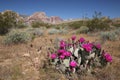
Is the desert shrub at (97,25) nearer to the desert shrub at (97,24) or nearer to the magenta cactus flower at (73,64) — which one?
the desert shrub at (97,24)

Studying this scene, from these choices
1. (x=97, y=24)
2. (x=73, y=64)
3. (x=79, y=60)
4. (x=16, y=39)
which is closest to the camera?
(x=73, y=64)

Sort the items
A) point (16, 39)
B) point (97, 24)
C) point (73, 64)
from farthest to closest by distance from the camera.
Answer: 1. point (97, 24)
2. point (16, 39)
3. point (73, 64)

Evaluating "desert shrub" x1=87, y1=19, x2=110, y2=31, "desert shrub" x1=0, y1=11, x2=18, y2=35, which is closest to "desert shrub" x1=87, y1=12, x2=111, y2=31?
Result: "desert shrub" x1=87, y1=19, x2=110, y2=31

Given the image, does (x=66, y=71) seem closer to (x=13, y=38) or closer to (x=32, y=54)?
(x=32, y=54)

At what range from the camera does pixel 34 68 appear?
196 inches

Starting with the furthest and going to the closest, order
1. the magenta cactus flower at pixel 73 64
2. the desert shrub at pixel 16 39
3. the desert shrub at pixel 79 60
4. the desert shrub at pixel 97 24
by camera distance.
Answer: the desert shrub at pixel 97 24 < the desert shrub at pixel 16 39 < the desert shrub at pixel 79 60 < the magenta cactus flower at pixel 73 64

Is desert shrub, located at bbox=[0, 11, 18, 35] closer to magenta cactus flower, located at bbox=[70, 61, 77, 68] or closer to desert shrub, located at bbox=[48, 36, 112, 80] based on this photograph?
desert shrub, located at bbox=[48, 36, 112, 80]

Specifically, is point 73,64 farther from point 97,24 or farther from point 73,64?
point 97,24

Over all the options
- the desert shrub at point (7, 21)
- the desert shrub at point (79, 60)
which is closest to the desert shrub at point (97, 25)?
the desert shrub at point (7, 21)

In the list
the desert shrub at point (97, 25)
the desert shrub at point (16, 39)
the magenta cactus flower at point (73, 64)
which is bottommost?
the magenta cactus flower at point (73, 64)

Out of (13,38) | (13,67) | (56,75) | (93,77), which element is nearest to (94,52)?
(93,77)

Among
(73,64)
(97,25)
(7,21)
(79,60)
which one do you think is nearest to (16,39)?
(79,60)

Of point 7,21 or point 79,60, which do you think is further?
point 7,21

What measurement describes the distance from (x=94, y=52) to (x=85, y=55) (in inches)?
15.4
